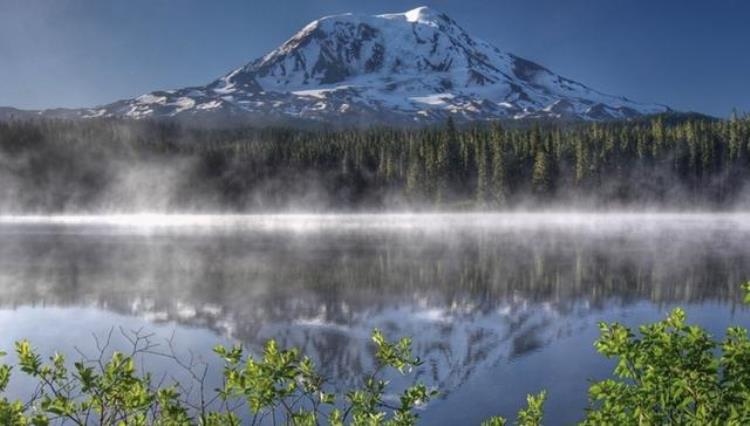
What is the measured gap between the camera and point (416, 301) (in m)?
33.1

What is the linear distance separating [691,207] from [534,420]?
155m

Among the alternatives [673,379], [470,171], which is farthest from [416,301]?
[470,171]

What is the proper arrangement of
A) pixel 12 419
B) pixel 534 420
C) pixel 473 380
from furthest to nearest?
pixel 473 380 → pixel 534 420 → pixel 12 419

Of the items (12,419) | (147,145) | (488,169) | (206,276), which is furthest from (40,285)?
(147,145)

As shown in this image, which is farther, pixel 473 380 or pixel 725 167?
pixel 725 167

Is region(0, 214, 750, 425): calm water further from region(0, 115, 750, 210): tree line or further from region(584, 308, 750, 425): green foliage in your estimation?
region(0, 115, 750, 210): tree line

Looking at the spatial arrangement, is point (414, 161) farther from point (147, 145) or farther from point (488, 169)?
point (147, 145)

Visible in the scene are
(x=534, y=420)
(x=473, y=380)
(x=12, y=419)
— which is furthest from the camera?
(x=473, y=380)

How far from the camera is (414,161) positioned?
479 ft

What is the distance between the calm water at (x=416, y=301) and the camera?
810 inches

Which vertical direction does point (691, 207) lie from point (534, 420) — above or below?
below

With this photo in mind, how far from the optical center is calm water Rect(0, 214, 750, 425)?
810 inches

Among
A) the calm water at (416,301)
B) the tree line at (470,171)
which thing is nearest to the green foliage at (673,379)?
the calm water at (416,301)

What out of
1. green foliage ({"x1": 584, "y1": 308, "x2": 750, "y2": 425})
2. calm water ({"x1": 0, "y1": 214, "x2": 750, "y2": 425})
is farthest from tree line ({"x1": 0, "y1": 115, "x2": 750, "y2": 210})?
green foliage ({"x1": 584, "y1": 308, "x2": 750, "y2": 425})
